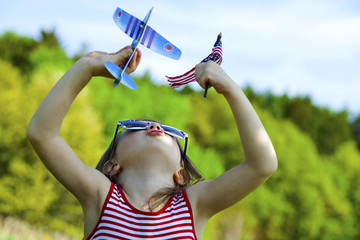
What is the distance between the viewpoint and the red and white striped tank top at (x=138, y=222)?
2.01 meters

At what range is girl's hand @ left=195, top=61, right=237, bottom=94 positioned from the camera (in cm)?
198

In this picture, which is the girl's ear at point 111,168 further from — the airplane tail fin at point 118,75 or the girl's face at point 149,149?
the airplane tail fin at point 118,75

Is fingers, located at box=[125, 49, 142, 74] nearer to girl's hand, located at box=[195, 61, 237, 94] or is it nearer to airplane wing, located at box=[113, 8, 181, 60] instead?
airplane wing, located at box=[113, 8, 181, 60]

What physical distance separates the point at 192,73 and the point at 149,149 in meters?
0.37

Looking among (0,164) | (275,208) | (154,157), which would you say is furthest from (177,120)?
(154,157)

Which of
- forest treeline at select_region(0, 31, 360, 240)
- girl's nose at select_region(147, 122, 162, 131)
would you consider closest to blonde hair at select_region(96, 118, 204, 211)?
girl's nose at select_region(147, 122, 162, 131)

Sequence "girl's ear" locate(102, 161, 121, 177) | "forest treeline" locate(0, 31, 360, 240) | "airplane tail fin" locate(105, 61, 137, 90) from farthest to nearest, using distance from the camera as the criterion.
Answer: "forest treeline" locate(0, 31, 360, 240) < "girl's ear" locate(102, 161, 121, 177) < "airplane tail fin" locate(105, 61, 137, 90)

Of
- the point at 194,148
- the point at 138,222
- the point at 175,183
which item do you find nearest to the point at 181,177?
the point at 175,183

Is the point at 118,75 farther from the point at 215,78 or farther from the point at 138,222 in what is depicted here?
the point at 138,222

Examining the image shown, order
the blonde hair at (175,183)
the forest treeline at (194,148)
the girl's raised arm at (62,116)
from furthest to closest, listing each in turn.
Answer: the forest treeline at (194,148)
the blonde hair at (175,183)
the girl's raised arm at (62,116)

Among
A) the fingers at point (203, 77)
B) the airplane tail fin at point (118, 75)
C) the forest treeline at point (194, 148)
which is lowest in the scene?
the forest treeline at point (194, 148)

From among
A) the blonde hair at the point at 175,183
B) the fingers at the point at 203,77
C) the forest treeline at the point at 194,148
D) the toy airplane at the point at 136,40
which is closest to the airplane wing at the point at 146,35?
the toy airplane at the point at 136,40

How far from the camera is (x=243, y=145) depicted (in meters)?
2.02

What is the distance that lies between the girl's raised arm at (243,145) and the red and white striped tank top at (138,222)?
0.54ft
